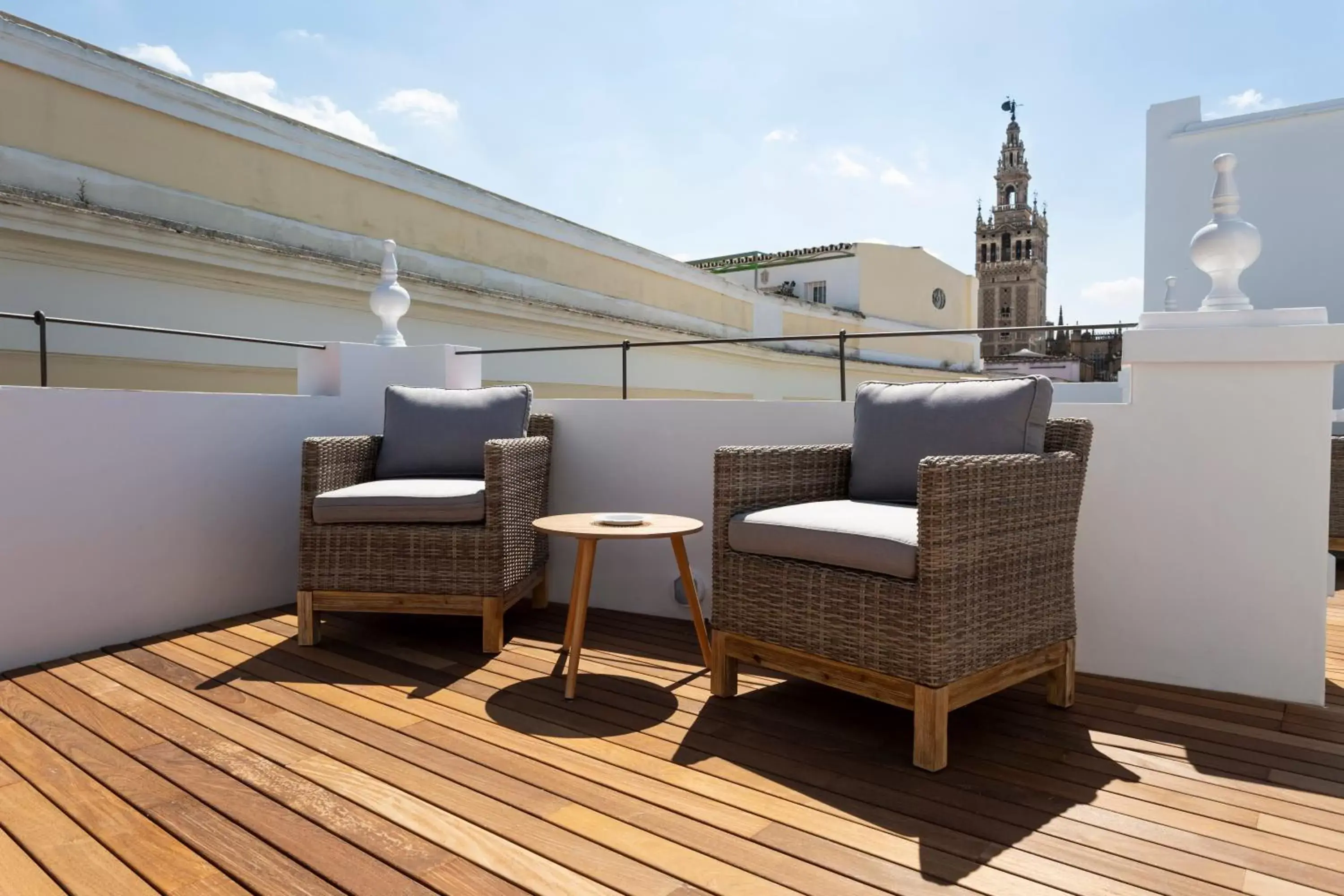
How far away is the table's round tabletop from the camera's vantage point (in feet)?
8.01

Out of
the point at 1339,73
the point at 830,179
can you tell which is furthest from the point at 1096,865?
the point at 830,179

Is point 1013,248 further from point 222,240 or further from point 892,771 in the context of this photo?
point 892,771

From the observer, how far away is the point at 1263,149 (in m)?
7.45

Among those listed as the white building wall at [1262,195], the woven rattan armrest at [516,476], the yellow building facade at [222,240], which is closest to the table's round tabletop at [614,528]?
the woven rattan armrest at [516,476]

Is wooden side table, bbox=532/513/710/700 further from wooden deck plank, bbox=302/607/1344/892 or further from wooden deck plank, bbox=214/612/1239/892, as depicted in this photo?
wooden deck plank, bbox=302/607/1344/892

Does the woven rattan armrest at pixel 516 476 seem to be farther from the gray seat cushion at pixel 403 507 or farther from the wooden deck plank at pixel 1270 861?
the wooden deck plank at pixel 1270 861

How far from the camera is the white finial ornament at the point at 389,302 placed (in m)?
4.20

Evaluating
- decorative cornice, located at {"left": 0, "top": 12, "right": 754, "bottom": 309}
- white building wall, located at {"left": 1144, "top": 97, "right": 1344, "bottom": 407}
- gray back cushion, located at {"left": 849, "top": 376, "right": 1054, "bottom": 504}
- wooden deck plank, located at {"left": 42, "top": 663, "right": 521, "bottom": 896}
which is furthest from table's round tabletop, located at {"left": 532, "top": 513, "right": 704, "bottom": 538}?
white building wall, located at {"left": 1144, "top": 97, "right": 1344, "bottom": 407}

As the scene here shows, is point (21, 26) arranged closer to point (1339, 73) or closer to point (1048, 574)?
point (1048, 574)

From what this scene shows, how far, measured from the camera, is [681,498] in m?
3.49

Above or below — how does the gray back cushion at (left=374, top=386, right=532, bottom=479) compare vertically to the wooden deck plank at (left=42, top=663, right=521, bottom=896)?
above

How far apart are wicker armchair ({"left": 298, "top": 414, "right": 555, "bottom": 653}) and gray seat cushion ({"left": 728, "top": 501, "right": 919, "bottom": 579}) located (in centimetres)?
97

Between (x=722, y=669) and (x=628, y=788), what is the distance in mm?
653

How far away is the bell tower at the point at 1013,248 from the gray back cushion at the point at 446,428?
57.8 metres
